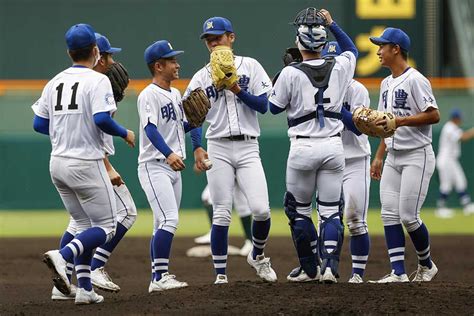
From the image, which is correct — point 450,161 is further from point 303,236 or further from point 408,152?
point 303,236

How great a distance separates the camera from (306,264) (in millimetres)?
6715

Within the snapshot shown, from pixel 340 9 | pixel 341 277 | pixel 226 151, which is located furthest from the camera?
pixel 340 9

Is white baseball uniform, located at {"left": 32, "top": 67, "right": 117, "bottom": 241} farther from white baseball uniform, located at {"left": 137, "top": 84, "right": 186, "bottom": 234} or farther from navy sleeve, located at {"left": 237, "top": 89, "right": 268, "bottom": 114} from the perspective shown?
navy sleeve, located at {"left": 237, "top": 89, "right": 268, "bottom": 114}

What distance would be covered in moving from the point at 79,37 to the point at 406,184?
101 inches

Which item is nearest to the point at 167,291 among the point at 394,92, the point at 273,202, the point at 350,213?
the point at 350,213

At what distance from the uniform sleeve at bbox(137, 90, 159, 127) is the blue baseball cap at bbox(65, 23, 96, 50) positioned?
82 cm

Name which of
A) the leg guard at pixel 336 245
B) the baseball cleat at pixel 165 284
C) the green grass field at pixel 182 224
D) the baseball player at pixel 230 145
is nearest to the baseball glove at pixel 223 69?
the baseball player at pixel 230 145

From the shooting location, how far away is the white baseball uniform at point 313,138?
21.2 ft

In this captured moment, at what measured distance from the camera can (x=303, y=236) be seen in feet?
21.6

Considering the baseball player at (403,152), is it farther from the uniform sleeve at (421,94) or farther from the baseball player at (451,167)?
the baseball player at (451,167)

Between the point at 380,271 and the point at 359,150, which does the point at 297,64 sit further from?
the point at 380,271

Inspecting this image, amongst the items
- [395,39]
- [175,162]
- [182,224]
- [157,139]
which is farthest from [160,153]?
[182,224]

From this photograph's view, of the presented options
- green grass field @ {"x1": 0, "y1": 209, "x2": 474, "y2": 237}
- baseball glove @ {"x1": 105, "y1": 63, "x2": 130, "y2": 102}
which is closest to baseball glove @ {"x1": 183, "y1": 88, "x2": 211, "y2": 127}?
baseball glove @ {"x1": 105, "y1": 63, "x2": 130, "y2": 102}

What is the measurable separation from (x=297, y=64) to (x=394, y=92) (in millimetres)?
872
